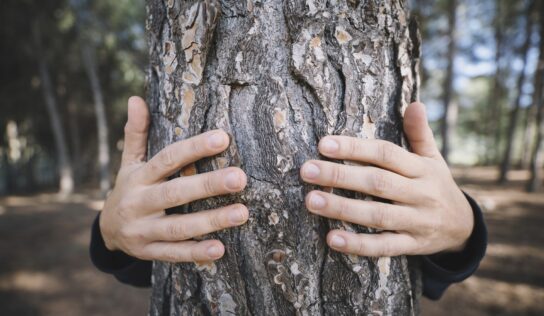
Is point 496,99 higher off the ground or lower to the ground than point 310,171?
lower

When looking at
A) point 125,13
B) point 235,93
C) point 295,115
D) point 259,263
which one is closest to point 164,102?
point 235,93

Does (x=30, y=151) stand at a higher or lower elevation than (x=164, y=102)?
lower

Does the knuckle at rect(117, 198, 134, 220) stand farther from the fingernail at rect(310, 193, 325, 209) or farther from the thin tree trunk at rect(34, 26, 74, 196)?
the thin tree trunk at rect(34, 26, 74, 196)

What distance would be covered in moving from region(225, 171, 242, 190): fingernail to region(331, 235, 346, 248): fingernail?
361 millimetres

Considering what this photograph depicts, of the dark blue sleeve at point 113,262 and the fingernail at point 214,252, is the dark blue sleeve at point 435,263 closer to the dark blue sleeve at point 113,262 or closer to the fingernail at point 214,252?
the dark blue sleeve at point 113,262

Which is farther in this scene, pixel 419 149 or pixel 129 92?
pixel 129 92

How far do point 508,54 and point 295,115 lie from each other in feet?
64.8

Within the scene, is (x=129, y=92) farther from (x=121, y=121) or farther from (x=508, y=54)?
(x=508, y=54)

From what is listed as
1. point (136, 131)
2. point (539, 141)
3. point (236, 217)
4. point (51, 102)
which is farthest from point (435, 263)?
point (51, 102)

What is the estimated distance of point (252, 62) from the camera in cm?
101

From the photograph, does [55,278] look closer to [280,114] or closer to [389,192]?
[280,114]

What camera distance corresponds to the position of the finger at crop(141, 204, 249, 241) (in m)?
0.95

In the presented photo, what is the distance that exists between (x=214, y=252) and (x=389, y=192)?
0.61 meters

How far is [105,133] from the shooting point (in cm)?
1219
